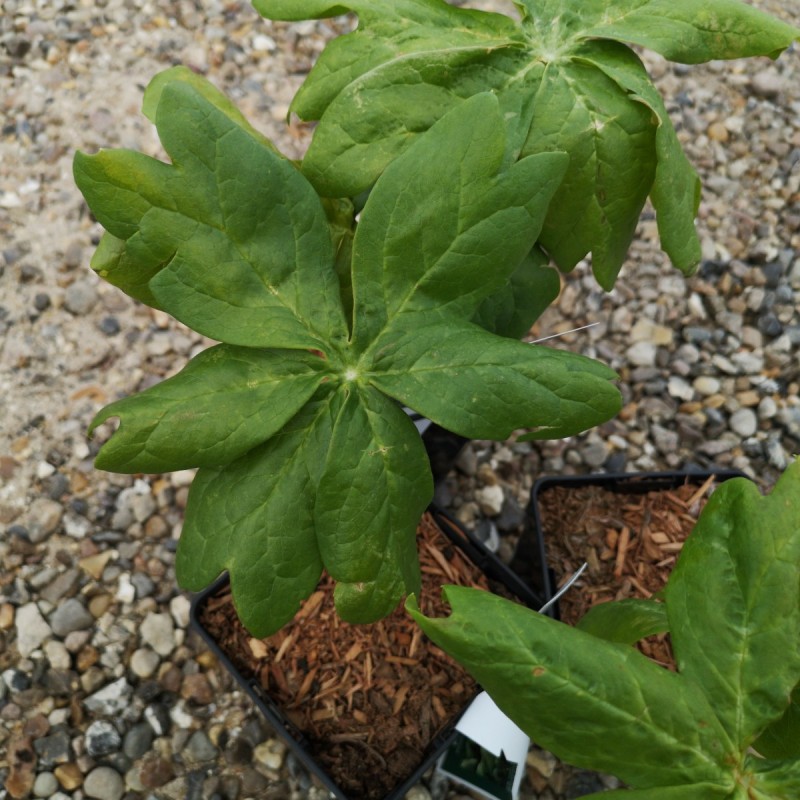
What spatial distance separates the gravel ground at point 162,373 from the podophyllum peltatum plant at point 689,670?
3.23 ft

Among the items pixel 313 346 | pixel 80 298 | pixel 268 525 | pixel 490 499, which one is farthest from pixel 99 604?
pixel 313 346

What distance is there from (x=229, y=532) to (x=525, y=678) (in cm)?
38

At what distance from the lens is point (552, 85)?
2.94 feet

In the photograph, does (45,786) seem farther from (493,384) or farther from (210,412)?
(493,384)

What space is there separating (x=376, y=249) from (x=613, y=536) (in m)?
0.92

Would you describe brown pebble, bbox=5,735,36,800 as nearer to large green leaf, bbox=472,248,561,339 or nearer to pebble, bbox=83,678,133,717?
pebble, bbox=83,678,133,717

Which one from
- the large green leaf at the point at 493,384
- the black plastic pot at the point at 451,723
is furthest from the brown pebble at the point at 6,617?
the large green leaf at the point at 493,384

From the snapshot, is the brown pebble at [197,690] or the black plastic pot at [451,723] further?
the brown pebble at [197,690]

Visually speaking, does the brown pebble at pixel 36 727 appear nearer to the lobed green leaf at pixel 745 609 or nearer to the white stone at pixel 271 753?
the white stone at pixel 271 753

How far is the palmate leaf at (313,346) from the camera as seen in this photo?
0.81 meters

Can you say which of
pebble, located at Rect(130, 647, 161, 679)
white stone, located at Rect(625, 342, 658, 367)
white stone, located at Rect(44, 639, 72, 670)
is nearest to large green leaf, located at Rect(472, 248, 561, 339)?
white stone, located at Rect(625, 342, 658, 367)

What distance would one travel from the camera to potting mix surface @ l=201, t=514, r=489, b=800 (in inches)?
56.0

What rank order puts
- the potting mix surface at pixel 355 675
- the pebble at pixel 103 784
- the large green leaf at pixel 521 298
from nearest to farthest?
the large green leaf at pixel 521 298 < the potting mix surface at pixel 355 675 < the pebble at pixel 103 784

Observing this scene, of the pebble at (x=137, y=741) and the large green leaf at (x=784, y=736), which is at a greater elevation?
the large green leaf at (x=784, y=736)
